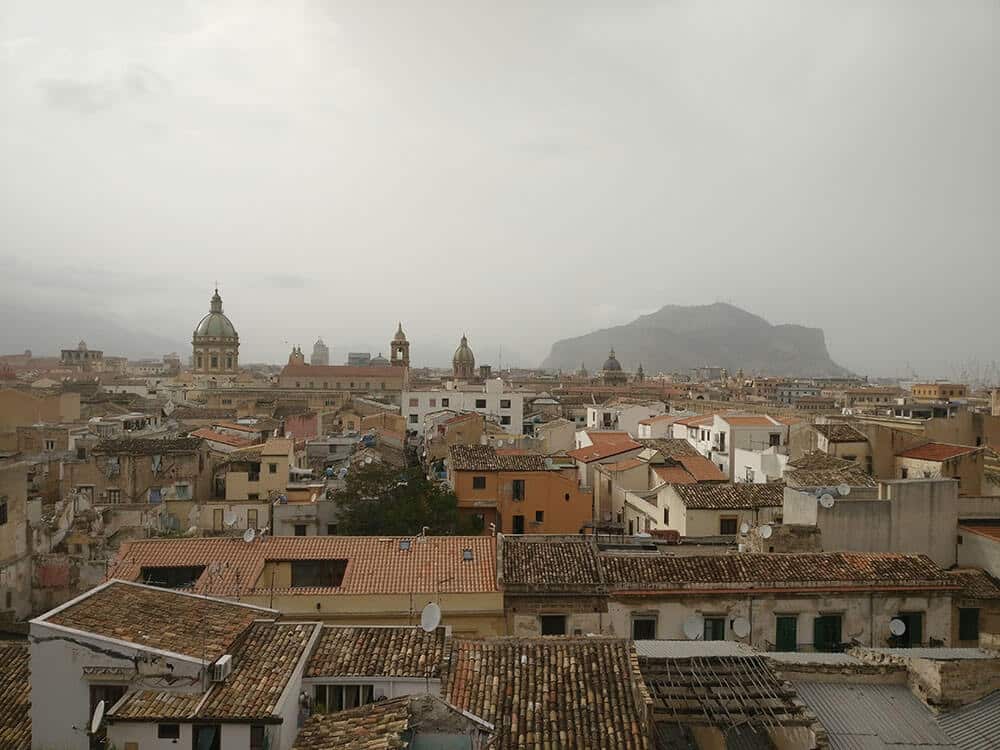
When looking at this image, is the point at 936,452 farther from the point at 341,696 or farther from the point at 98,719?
the point at 98,719

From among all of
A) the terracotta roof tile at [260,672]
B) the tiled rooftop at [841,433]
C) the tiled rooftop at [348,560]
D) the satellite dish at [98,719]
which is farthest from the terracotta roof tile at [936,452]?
the satellite dish at [98,719]

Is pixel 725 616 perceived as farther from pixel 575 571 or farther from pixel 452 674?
pixel 452 674

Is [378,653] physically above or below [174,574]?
above

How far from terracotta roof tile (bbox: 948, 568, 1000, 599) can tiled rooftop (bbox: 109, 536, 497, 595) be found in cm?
1027

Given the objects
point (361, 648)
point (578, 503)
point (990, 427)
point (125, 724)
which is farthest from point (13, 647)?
point (990, 427)

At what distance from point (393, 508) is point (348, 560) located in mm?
6299

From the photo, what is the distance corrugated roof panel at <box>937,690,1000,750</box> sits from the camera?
10.1 metres

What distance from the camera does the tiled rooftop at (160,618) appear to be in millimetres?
9773

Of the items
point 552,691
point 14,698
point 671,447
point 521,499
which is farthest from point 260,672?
point 671,447

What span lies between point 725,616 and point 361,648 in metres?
8.35

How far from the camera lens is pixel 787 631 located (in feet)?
53.2

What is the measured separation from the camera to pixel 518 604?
636 inches

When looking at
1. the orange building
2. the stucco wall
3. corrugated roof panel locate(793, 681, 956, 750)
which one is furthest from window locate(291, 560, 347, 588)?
corrugated roof panel locate(793, 681, 956, 750)

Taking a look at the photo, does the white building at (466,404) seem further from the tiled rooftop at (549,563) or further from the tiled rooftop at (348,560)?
the tiled rooftop at (549,563)
